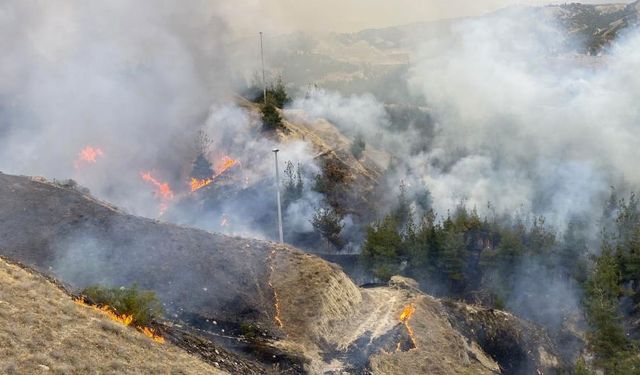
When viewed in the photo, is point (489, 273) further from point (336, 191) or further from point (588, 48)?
point (588, 48)

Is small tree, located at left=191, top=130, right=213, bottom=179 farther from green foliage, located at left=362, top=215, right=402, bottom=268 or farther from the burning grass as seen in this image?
the burning grass

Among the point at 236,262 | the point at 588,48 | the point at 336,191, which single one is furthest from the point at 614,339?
the point at 588,48

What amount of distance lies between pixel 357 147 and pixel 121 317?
2177 inches

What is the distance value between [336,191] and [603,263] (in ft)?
91.9

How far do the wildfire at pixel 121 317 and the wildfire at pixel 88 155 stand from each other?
3659 cm

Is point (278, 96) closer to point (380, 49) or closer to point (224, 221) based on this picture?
Answer: point (224, 221)

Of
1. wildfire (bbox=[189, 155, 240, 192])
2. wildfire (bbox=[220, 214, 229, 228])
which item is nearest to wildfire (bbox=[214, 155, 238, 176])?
wildfire (bbox=[189, 155, 240, 192])

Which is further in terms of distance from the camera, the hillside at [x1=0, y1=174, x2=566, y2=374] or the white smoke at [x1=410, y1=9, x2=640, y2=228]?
the white smoke at [x1=410, y1=9, x2=640, y2=228]

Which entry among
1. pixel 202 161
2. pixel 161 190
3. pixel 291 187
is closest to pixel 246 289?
pixel 161 190

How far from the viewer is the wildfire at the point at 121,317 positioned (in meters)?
19.8

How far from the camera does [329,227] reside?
2148 inches

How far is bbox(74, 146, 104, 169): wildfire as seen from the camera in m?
54.0

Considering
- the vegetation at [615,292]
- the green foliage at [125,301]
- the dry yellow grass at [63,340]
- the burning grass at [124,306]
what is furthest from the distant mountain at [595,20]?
the dry yellow grass at [63,340]

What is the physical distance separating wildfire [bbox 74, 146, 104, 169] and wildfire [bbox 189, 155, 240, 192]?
925 centimetres
